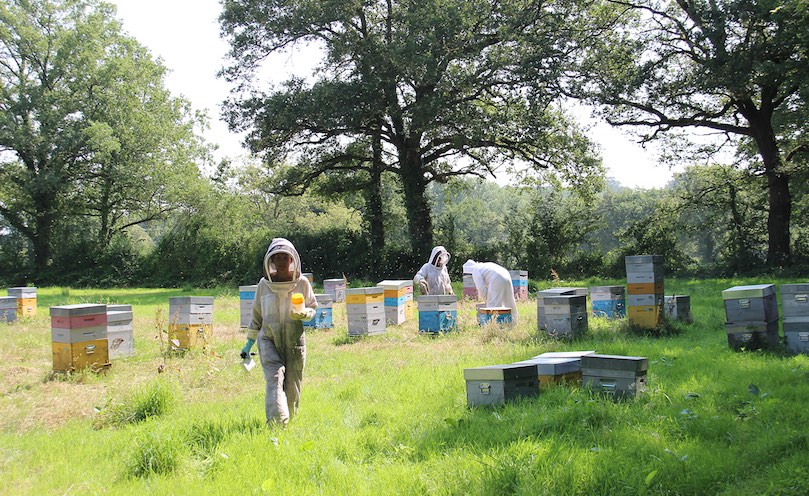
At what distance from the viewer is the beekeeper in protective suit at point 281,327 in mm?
5148

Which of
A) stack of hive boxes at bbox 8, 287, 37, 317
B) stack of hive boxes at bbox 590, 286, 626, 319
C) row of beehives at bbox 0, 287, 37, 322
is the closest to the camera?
stack of hive boxes at bbox 590, 286, 626, 319

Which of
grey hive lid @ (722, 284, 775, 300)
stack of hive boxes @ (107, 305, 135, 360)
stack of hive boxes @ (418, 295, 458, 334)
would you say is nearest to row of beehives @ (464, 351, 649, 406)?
grey hive lid @ (722, 284, 775, 300)

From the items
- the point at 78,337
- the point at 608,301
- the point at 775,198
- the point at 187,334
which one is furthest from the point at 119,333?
the point at 775,198

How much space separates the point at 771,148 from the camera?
799 inches

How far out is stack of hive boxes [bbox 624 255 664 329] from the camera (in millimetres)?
9305

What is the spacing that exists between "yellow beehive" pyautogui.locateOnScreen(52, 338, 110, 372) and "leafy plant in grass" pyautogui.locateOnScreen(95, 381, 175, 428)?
2137 mm

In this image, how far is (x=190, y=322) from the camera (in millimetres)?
9570

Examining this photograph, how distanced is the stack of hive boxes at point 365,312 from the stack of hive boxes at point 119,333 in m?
3.56

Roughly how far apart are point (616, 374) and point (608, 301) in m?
6.34

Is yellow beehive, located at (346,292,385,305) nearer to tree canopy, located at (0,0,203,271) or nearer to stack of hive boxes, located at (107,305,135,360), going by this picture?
stack of hive boxes, located at (107,305,135,360)

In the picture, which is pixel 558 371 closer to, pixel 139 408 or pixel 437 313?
pixel 139 408

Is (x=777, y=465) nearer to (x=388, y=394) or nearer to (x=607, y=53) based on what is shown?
(x=388, y=394)

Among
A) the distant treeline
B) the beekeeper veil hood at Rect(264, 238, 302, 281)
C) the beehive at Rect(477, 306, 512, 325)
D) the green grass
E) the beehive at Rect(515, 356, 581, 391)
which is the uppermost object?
the distant treeline

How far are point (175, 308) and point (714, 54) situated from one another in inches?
679
